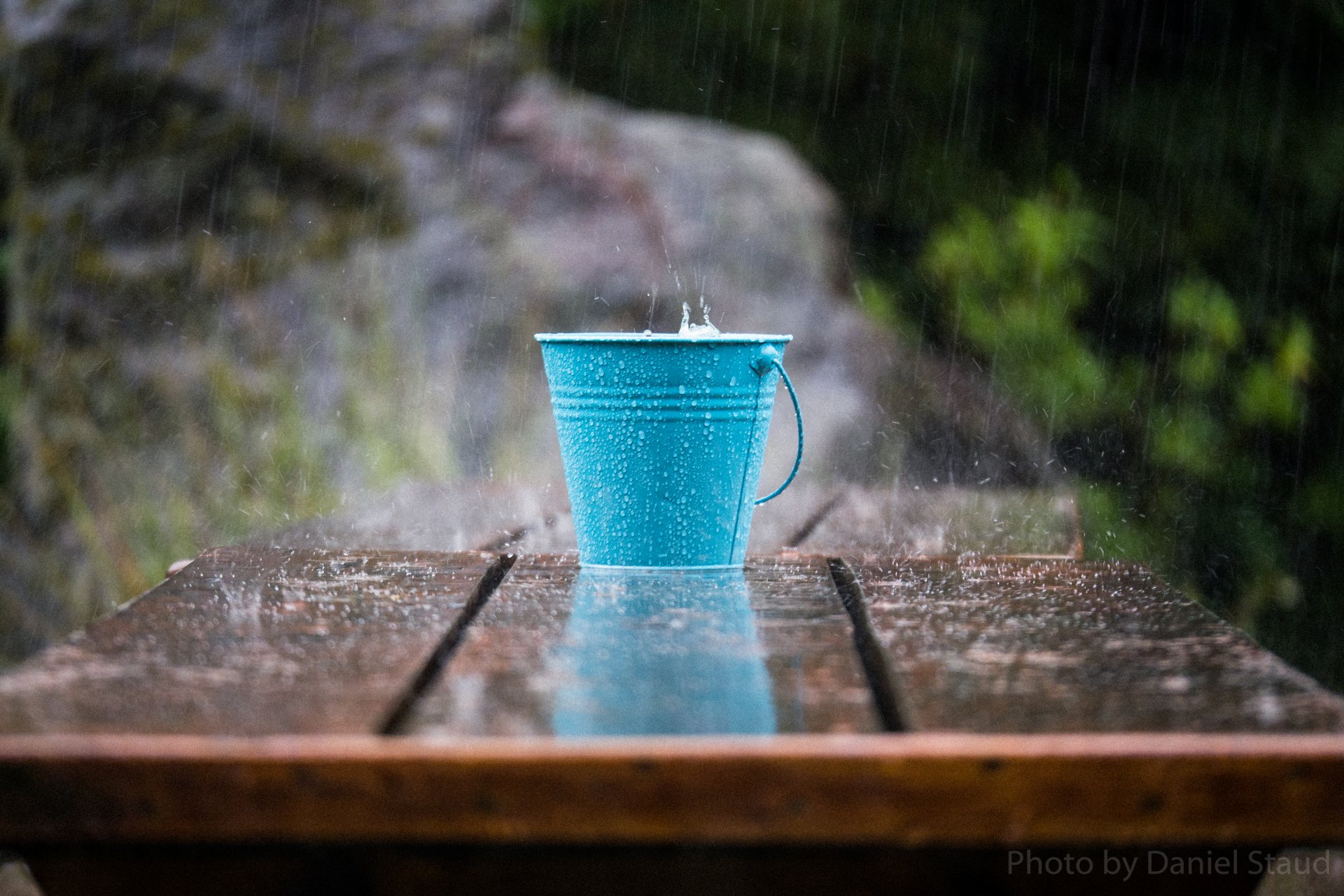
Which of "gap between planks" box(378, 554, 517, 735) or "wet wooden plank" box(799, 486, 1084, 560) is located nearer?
"gap between planks" box(378, 554, 517, 735)

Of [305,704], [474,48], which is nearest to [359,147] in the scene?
[474,48]

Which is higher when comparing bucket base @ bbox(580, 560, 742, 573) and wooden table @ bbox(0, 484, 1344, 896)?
wooden table @ bbox(0, 484, 1344, 896)

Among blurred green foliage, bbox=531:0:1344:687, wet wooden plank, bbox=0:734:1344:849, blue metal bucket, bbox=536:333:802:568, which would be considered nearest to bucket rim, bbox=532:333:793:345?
blue metal bucket, bbox=536:333:802:568

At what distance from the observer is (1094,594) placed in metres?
1.46

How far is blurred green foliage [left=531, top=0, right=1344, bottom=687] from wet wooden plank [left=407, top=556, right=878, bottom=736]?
127 inches

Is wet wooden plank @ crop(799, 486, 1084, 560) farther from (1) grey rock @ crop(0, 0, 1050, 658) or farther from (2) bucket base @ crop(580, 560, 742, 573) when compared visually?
(1) grey rock @ crop(0, 0, 1050, 658)

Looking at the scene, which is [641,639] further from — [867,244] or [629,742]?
[867,244]

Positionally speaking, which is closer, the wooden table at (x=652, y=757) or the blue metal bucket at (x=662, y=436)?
the wooden table at (x=652, y=757)

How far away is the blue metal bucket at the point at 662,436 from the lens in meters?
1.54

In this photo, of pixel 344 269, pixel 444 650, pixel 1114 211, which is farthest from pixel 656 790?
pixel 1114 211

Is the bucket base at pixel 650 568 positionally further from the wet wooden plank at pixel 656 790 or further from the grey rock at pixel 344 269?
the grey rock at pixel 344 269

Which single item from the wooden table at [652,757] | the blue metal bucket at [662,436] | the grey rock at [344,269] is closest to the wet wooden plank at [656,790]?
the wooden table at [652,757]

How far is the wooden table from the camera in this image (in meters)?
0.82

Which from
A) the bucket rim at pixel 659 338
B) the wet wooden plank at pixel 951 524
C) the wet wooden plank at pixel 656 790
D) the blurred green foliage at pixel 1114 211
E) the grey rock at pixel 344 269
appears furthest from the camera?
the blurred green foliage at pixel 1114 211
